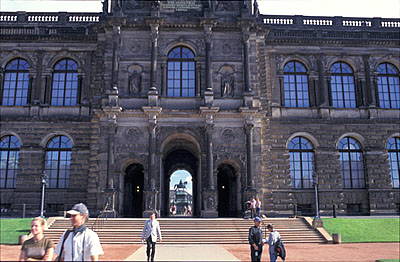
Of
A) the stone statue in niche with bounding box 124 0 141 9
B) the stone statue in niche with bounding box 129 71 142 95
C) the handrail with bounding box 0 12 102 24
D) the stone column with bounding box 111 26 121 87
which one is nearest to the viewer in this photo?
the stone column with bounding box 111 26 121 87

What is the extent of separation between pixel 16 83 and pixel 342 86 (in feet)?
90.8

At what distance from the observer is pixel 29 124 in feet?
104

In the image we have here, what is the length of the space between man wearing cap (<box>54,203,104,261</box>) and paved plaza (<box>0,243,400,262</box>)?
873cm

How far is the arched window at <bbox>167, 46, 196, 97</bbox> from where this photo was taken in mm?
31203

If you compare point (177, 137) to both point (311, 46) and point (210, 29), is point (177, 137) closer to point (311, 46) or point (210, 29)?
point (210, 29)

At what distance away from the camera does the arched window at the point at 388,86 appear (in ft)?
112

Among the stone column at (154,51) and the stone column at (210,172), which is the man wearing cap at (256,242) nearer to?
the stone column at (210,172)

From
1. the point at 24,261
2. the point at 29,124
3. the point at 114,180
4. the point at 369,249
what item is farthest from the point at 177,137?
the point at 24,261

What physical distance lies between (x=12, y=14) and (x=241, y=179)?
79.9ft

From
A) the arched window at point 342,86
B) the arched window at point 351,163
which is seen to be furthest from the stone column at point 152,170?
the arched window at point 342,86

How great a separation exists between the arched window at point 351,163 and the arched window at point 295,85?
459 cm

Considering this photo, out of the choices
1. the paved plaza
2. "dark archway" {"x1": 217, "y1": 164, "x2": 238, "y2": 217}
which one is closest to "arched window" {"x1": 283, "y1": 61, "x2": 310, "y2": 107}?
"dark archway" {"x1": 217, "y1": 164, "x2": 238, "y2": 217}

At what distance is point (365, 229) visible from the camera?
2275cm

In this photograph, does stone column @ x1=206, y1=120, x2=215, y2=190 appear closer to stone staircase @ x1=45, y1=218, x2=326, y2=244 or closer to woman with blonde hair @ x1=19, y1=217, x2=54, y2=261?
stone staircase @ x1=45, y1=218, x2=326, y2=244
